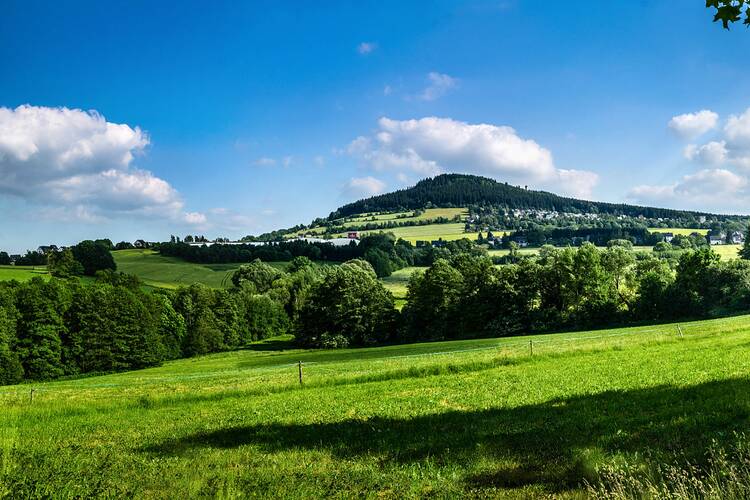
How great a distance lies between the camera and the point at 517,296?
84.0 meters

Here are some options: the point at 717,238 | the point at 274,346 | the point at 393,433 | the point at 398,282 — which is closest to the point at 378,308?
the point at 274,346

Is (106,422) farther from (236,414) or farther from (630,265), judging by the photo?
(630,265)

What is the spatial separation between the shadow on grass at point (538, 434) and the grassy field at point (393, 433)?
49 mm

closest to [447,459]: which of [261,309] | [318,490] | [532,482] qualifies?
[532,482]

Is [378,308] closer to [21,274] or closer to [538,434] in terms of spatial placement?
[21,274]

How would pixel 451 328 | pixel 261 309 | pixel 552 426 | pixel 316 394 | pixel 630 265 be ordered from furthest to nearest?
pixel 261 309, pixel 630 265, pixel 451 328, pixel 316 394, pixel 552 426

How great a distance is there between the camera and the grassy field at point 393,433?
8453mm

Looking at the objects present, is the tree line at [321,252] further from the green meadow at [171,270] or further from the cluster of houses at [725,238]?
the cluster of houses at [725,238]

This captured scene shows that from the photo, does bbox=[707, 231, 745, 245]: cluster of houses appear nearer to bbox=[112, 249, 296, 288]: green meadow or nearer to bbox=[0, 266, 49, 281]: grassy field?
bbox=[112, 249, 296, 288]: green meadow

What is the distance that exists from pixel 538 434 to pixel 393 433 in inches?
149

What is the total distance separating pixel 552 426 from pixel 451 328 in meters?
76.2

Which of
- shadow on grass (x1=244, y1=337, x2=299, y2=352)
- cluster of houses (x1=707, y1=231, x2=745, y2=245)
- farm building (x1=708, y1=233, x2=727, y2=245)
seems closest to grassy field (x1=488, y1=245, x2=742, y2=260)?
farm building (x1=708, y1=233, x2=727, y2=245)

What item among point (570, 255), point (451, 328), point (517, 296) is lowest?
point (451, 328)

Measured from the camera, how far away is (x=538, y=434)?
11523mm
